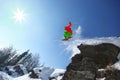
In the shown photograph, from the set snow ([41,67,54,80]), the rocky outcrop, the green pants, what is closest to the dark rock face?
the green pants

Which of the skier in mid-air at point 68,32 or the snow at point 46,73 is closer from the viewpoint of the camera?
the skier in mid-air at point 68,32

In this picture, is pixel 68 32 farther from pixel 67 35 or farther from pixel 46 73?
pixel 46 73

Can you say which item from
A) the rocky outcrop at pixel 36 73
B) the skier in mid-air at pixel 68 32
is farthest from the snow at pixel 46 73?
the skier in mid-air at pixel 68 32

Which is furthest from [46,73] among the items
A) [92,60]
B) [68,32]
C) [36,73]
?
[92,60]

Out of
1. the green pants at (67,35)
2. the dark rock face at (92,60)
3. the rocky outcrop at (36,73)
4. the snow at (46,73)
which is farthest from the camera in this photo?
the rocky outcrop at (36,73)

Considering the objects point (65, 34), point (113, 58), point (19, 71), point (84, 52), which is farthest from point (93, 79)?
point (19, 71)

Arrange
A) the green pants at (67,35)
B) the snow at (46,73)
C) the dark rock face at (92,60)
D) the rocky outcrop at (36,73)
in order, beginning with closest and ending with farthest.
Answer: the dark rock face at (92,60) < the green pants at (67,35) < the snow at (46,73) < the rocky outcrop at (36,73)

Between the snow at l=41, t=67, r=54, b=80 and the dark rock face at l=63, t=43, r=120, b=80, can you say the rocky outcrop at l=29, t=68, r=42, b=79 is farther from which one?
the dark rock face at l=63, t=43, r=120, b=80

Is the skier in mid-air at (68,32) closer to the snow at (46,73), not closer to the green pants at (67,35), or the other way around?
the green pants at (67,35)

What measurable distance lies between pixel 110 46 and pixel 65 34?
485 cm

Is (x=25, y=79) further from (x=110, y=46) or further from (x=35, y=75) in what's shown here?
(x=110, y=46)

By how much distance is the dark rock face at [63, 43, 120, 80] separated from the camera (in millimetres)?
13102

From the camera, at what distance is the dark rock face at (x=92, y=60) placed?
13102 mm

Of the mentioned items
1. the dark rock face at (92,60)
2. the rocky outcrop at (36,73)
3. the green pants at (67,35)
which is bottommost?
the dark rock face at (92,60)
